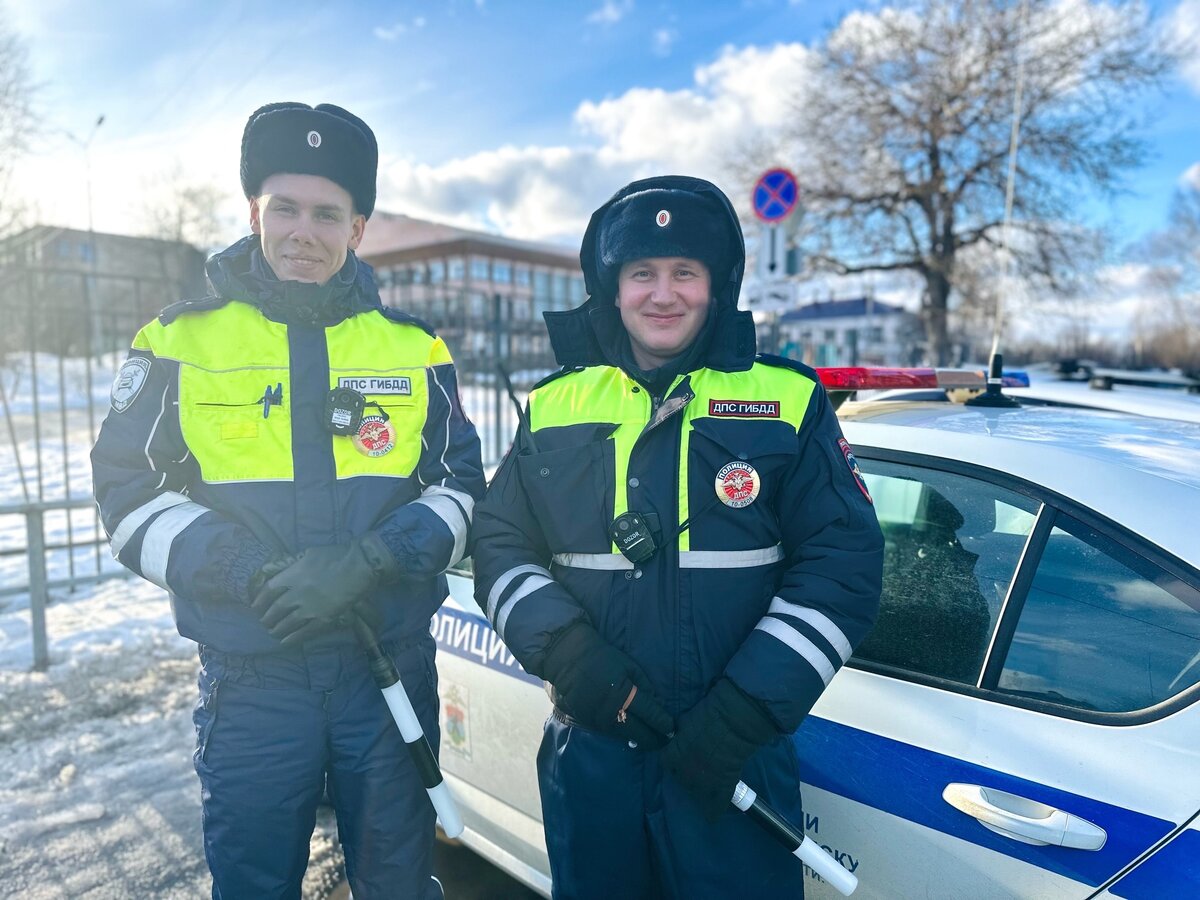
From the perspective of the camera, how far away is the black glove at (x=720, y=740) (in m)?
1.40

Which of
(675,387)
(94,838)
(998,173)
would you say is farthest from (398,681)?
(998,173)

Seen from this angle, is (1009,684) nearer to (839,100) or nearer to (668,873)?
(668,873)

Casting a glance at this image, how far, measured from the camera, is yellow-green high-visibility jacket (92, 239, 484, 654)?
5.34ft

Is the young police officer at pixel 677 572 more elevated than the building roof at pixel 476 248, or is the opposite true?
the building roof at pixel 476 248

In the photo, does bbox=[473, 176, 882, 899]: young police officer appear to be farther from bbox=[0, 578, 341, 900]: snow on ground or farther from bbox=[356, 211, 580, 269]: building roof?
bbox=[356, 211, 580, 269]: building roof

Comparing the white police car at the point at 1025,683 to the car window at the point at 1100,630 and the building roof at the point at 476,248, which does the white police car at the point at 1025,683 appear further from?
the building roof at the point at 476,248

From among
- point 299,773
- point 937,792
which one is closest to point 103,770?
point 299,773

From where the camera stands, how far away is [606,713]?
146cm

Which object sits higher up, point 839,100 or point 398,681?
point 839,100

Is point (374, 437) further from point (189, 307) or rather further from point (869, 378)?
point (869, 378)

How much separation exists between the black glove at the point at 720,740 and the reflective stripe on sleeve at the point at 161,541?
3.63 feet

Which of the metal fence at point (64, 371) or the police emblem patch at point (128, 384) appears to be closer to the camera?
the police emblem patch at point (128, 384)

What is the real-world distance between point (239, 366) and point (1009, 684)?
1775 millimetres

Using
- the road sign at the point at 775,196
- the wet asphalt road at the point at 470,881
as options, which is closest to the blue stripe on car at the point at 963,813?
the wet asphalt road at the point at 470,881
